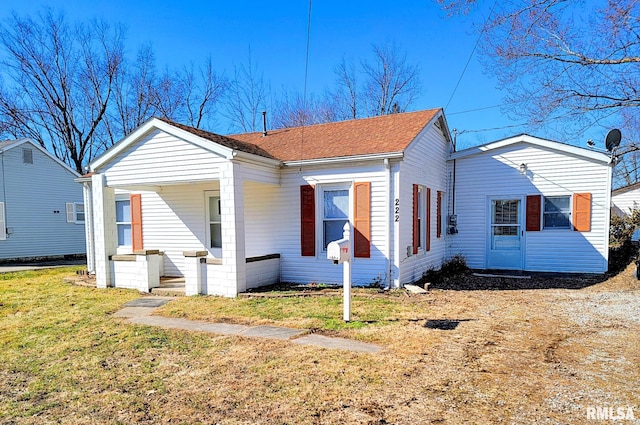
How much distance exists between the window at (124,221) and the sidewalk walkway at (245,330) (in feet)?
14.5

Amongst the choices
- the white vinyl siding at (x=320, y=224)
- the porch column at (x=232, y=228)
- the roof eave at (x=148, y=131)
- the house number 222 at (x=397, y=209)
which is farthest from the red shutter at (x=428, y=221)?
the roof eave at (x=148, y=131)

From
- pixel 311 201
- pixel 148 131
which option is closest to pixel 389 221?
pixel 311 201

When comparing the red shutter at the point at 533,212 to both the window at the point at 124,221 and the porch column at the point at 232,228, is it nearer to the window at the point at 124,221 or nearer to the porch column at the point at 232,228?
the porch column at the point at 232,228

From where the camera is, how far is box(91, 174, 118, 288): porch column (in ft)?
30.4

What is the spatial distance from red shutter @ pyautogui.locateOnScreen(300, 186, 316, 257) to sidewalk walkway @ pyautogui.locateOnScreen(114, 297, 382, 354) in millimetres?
3359

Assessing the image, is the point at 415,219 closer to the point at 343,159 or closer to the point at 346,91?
the point at 343,159

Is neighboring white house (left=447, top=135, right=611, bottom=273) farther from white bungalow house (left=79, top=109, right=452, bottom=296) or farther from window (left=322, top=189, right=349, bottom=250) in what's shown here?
window (left=322, top=189, right=349, bottom=250)

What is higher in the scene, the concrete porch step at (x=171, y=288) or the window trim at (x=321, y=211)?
the window trim at (x=321, y=211)

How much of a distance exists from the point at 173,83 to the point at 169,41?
11.9 m

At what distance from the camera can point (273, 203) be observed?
30.7ft

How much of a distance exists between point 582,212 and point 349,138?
21.9 ft

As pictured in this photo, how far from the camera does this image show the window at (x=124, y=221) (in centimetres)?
1117

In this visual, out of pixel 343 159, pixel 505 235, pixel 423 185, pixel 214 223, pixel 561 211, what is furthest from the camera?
pixel 505 235

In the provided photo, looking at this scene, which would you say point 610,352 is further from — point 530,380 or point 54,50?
point 54,50
